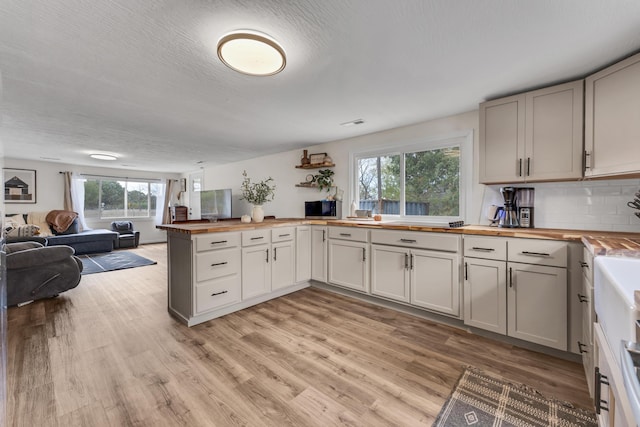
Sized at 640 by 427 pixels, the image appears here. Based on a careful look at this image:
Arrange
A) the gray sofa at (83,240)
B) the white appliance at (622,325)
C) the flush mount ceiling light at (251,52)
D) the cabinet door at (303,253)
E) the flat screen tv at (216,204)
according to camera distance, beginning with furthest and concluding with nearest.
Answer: the flat screen tv at (216,204)
the gray sofa at (83,240)
the cabinet door at (303,253)
the flush mount ceiling light at (251,52)
the white appliance at (622,325)

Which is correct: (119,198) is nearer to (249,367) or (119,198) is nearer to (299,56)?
(249,367)

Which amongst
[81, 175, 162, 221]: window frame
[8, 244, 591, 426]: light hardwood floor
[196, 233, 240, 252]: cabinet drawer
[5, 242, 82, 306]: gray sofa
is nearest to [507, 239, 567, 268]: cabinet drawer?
[8, 244, 591, 426]: light hardwood floor

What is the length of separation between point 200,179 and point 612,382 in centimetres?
823

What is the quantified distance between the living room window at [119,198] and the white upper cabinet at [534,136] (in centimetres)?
863

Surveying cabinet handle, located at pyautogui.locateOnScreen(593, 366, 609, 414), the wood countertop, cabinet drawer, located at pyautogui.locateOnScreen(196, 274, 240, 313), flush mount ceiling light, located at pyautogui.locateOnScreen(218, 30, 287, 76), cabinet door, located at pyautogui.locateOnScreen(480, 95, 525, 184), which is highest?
flush mount ceiling light, located at pyautogui.locateOnScreen(218, 30, 287, 76)

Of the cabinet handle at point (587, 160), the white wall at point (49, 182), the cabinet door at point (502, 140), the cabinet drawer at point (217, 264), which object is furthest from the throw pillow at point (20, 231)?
the cabinet handle at point (587, 160)

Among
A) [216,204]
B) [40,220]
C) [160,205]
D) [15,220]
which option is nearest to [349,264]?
[216,204]

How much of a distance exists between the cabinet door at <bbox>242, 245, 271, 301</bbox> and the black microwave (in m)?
1.22

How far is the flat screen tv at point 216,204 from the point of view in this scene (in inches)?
244

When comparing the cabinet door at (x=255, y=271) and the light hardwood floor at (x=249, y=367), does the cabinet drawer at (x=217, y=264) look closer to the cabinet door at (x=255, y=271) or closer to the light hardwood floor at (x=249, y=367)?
the cabinet door at (x=255, y=271)

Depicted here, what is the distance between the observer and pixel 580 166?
2045 mm

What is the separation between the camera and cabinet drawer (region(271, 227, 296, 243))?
3.16m

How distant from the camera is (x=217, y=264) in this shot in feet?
8.58

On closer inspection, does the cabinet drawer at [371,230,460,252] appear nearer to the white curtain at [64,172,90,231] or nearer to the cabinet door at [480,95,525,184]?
the cabinet door at [480,95,525,184]
